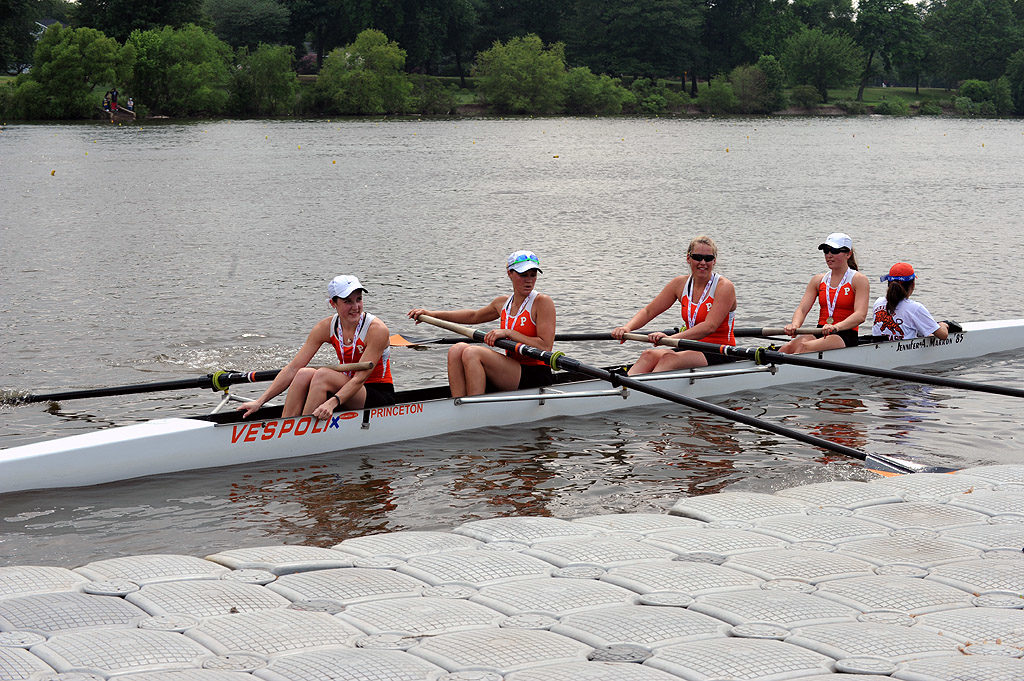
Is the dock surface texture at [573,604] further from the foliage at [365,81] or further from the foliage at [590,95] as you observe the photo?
the foliage at [590,95]

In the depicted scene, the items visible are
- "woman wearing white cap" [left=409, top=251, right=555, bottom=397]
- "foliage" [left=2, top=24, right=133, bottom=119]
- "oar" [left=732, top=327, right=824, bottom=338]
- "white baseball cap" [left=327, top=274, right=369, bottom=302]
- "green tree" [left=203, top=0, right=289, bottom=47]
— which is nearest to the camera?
"white baseball cap" [left=327, top=274, right=369, bottom=302]

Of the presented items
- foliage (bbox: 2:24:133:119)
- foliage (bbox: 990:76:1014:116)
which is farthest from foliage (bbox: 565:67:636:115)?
foliage (bbox: 2:24:133:119)

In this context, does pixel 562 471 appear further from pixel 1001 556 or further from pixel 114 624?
pixel 114 624

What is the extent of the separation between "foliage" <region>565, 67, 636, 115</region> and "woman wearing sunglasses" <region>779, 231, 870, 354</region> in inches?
3192

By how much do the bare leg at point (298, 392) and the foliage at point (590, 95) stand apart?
276ft

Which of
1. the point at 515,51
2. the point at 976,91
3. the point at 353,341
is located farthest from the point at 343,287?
the point at 976,91

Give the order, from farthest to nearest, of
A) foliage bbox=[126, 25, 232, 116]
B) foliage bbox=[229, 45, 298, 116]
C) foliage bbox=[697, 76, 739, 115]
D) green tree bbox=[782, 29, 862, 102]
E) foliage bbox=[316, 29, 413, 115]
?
green tree bbox=[782, 29, 862, 102]
foliage bbox=[697, 76, 739, 115]
foliage bbox=[316, 29, 413, 115]
foliage bbox=[229, 45, 298, 116]
foliage bbox=[126, 25, 232, 116]

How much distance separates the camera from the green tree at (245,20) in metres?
98.4

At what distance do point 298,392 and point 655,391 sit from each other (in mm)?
2963

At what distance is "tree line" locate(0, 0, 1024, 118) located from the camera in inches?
2815

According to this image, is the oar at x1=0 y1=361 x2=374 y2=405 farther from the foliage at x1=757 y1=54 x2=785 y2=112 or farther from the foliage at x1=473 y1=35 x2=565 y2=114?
the foliage at x1=757 y1=54 x2=785 y2=112

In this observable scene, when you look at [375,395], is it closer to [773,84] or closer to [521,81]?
[521,81]

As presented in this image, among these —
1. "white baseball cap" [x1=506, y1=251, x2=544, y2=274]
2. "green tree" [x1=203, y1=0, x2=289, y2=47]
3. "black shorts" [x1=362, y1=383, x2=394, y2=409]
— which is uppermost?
"green tree" [x1=203, y1=0, x2=289, y2=47]

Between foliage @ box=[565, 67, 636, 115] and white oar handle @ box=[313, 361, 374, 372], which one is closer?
white oar handle @ box=[313, 361, 374, 372]
